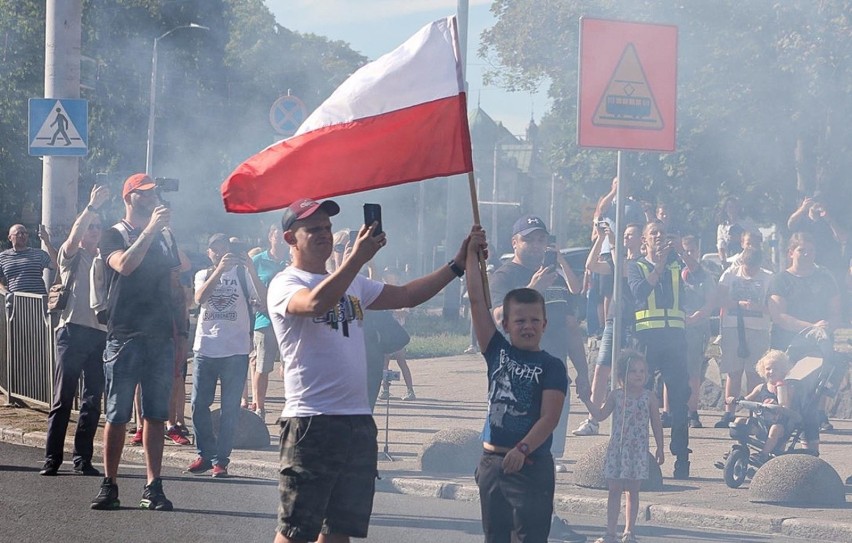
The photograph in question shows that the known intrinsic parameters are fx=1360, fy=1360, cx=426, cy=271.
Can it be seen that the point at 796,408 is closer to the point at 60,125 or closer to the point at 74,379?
the point at 74,379

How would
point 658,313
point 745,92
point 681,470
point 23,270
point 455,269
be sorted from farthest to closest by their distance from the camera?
point 745,92
point 23,270
point 658,313
point 681,470
point 455,269

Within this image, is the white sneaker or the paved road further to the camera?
the white sneaker

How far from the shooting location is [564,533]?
682 centimetres

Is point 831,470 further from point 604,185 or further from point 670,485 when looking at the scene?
point 604,185

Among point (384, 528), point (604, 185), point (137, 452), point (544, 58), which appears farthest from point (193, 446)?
point (604, 185)

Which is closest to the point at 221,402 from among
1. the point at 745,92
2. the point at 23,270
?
the point at 23,270

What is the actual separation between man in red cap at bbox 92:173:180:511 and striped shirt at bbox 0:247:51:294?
22.2 feet

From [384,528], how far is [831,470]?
103 inches

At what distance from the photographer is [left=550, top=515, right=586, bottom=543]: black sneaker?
6.77 metres

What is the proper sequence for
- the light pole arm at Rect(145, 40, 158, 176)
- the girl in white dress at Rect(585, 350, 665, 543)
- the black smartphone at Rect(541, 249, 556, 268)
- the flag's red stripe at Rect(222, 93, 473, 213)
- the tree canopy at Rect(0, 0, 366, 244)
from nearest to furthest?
1. the flag's red stripe at Rect(222, 93, 473, 213)
2. the girl in white dress at Rect(585, 350, 665, 543)
3. the black smartphone at Rect(541, 249, 556, 268)
4. the tree canopy at Rect(0, 0, 366, 244)
5. the light pole arm at Rect(145, 40, 158, 176)

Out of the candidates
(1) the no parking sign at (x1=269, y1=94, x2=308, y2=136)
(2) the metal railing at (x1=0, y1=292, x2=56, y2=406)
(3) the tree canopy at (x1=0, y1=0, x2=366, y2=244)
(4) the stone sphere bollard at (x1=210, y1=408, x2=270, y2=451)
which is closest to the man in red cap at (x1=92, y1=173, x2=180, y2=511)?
(4) the stone sphere bollard at (x1=210, y1=408, x2=270, y2=451)

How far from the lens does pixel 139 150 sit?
3328 centimetres

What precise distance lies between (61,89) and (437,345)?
913cm

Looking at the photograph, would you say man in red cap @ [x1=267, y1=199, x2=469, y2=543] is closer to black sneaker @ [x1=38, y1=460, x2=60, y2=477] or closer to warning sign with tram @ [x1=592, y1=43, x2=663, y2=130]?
warning sign with tram @ [x1=592, y1=43, x2=663, y2=130]
